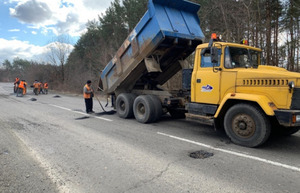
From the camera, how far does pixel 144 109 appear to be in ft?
23.9

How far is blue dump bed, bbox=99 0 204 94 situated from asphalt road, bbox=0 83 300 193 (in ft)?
7.49

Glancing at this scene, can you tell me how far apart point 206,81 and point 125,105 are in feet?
11.5

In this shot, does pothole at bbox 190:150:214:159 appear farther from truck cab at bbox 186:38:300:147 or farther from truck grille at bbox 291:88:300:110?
truck grille at bbox 291:88:300:110

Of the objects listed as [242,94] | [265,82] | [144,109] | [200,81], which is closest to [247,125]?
[242,94]

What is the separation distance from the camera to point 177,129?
20.7ft

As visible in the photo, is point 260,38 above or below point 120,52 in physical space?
above

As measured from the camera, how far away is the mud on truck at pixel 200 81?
170 inches

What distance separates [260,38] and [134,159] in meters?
9.66

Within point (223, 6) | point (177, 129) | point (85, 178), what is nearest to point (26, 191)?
point (85, 178)

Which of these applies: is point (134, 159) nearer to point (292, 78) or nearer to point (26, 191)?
point (26, 191)

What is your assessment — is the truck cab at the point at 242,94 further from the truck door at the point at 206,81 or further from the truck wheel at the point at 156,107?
the truck wheel at the point at 156,107

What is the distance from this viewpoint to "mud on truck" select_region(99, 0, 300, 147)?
4324mm

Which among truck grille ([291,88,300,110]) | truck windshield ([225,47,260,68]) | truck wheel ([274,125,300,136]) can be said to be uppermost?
truck windshield ([225,47,260,68])

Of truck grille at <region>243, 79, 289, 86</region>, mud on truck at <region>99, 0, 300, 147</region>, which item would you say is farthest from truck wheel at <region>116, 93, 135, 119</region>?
truck grille at <region>243, 79, 289, 86</region>
